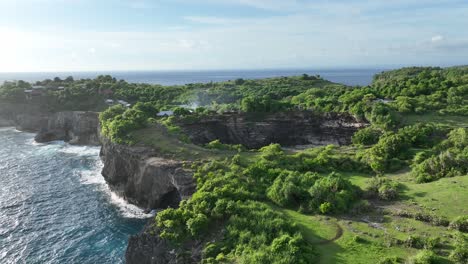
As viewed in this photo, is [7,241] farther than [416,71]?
No

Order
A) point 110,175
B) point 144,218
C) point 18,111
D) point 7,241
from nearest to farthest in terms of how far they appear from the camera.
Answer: point 7,241
point 144,218
point 110,175
point 18,111

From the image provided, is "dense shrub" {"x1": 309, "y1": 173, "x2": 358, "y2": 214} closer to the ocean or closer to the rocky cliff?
the ocean

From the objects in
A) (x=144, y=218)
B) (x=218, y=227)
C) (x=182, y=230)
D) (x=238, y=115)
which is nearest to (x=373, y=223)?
(x=218, y=227)

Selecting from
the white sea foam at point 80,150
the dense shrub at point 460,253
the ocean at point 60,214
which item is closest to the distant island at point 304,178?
the dense shrub at point 460,253

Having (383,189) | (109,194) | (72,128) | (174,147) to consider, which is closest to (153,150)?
(174,147)

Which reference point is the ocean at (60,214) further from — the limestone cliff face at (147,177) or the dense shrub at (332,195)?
the dense shrub at (332,195)

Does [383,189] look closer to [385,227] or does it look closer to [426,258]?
[385,227]

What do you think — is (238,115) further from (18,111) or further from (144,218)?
(18,111)
